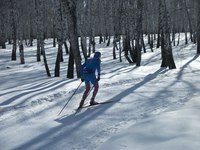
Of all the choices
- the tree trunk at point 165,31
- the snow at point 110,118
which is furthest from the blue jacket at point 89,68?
the tree trunk at point 165,31

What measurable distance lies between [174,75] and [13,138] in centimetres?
956

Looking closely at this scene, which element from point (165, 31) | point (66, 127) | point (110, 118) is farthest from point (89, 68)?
point (165, 31)

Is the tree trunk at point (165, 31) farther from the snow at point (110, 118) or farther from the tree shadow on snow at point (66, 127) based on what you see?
the tree shadow on snow at point (66, 127)

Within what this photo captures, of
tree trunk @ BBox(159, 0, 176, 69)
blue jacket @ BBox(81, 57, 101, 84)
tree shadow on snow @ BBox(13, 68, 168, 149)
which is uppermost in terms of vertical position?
tree trunk @ BBox(159, 0, 176, 69)

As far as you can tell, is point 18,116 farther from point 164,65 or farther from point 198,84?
point 164,65

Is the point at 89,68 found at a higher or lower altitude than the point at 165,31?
lower

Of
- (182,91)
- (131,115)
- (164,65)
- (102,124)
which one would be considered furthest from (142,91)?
(164,65)

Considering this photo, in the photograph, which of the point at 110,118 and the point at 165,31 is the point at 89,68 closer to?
the point at 110,118

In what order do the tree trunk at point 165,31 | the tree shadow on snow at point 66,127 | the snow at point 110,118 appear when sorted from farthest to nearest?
1. the tree trunk at point 165,31
2. the tree shadow on snow at point 66,127
3. the snow at point 110,118

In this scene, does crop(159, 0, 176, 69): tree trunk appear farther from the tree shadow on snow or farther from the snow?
the tree shadow on snow

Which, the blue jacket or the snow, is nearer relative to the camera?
the snow

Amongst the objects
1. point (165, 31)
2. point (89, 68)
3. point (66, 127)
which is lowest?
point (66, 127)

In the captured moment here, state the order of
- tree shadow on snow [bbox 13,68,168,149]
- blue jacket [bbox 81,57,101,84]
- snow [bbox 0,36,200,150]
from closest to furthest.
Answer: snow [bbox 0,36,200,150] < tree shadow on snow [bbox 13,68,168,149] < blue jacket [bbox 81,57,101,84]

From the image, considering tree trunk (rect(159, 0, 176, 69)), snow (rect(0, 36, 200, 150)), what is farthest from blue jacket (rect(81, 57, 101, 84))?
tree trunk (rect(159, 0, 176, 69))
